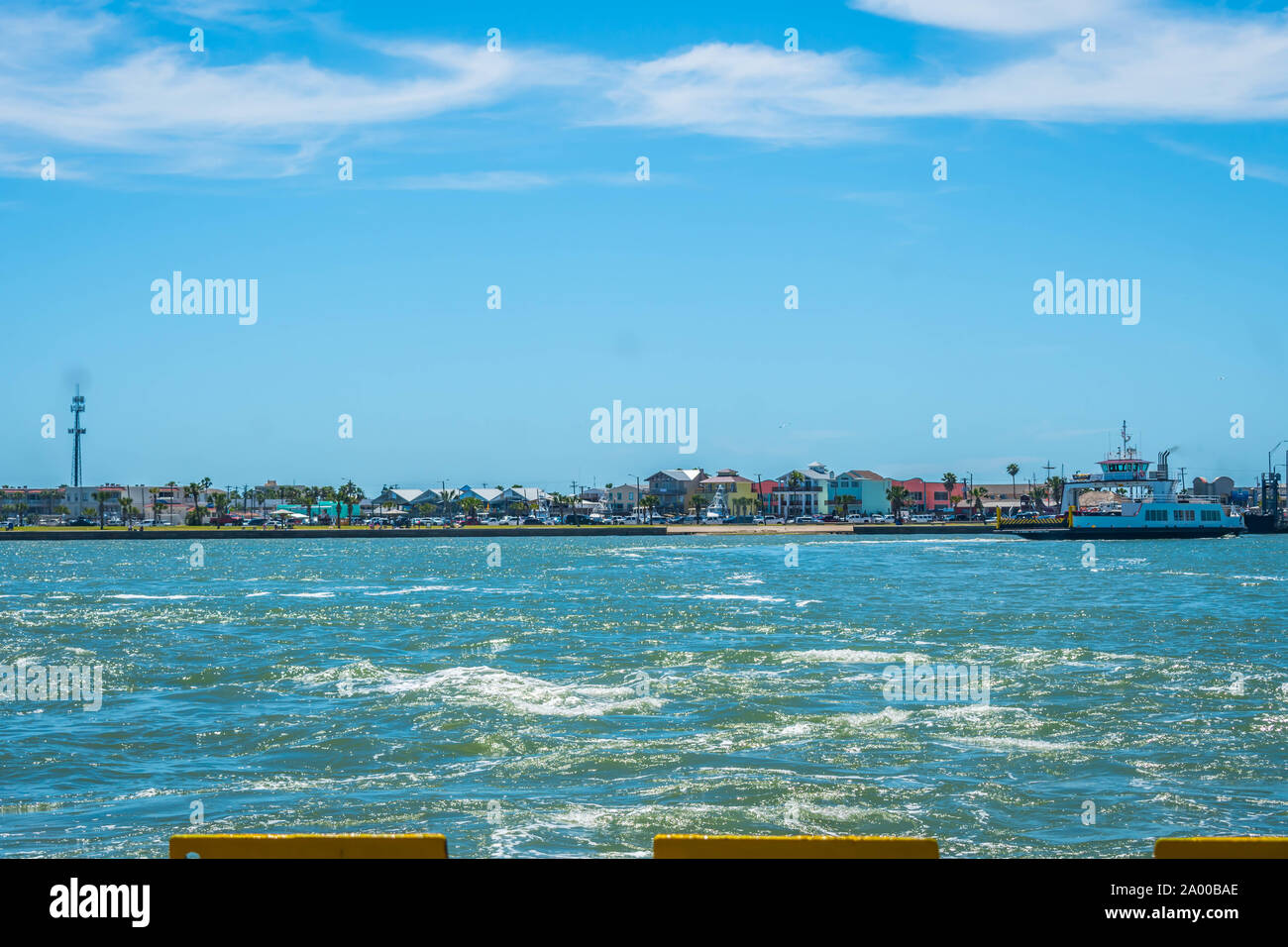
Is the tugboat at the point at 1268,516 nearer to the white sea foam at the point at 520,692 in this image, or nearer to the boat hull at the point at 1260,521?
the boat hull at the point at 1260,521

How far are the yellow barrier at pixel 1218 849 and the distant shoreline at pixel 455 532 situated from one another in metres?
152

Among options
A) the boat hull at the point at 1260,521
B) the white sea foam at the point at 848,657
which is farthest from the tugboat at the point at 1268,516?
the white sea foam at the point at 848,657

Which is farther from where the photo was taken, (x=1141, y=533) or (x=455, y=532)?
(x=455, y=532)

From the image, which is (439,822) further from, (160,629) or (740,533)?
(740,533)

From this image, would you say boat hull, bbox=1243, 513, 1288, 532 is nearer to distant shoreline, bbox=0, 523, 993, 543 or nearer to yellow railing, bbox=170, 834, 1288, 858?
distant shoreline, bbox=0, 523, 993, 543

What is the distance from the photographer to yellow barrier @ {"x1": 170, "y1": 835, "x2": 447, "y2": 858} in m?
5.95

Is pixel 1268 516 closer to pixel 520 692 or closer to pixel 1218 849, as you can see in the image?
pixel 520 692

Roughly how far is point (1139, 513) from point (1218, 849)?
12150cm

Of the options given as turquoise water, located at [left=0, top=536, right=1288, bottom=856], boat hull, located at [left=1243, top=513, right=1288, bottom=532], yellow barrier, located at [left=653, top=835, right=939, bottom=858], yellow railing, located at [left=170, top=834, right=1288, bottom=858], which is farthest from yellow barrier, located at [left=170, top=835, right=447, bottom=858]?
boat hull, located at [left=1243, top=513, right=1288, bottom=532]

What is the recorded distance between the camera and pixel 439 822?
13.4 metres

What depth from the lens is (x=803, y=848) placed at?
5.96m

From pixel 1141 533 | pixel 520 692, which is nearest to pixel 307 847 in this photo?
pixel 520 692

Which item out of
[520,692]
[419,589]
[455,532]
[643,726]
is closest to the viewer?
[643,726]
